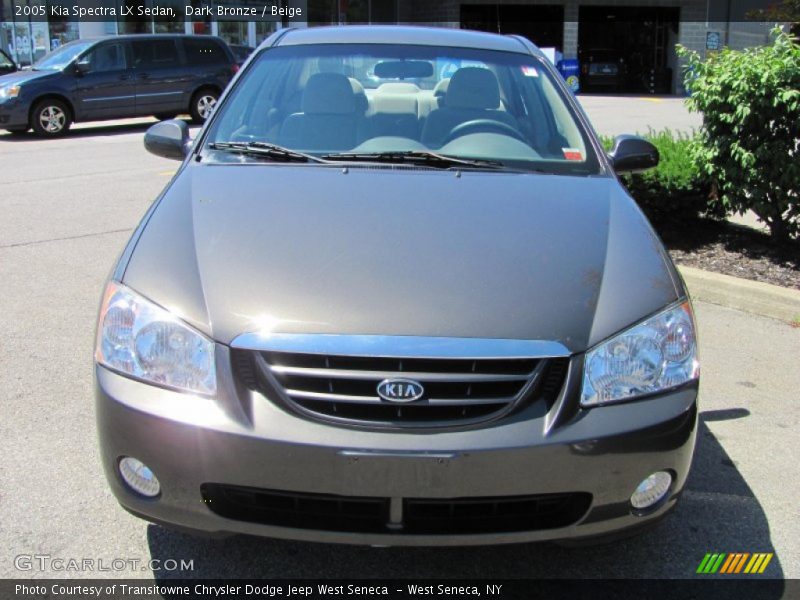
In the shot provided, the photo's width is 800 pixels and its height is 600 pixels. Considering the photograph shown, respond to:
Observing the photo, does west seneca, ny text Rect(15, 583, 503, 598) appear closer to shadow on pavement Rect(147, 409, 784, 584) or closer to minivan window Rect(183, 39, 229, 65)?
shadow on pavement Rect(147, 409, 784, 584)

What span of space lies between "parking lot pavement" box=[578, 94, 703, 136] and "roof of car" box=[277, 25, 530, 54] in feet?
30.6

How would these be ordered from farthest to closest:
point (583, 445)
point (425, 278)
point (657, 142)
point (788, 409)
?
point (657, 142) < point (788, 409) < point (425, 278) < point (583, 445)

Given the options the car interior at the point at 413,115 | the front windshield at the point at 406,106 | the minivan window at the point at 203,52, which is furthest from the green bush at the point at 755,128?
the minivan window at the point at 203,52

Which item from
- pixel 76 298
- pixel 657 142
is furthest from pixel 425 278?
pixel 657 142

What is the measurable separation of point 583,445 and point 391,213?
110 centimetres

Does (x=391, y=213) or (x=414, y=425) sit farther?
(x=391, y=213)

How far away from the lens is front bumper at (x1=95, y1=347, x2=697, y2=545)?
7.36ft

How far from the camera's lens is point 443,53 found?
4242 millimetres

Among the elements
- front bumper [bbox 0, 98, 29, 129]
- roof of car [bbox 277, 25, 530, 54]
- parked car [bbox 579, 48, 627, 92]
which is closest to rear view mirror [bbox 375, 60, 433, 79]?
roof of car [bbox 277, 25, 530, 54]

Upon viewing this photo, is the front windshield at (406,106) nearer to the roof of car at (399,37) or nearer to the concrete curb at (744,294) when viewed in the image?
the roof of car at (399,37)

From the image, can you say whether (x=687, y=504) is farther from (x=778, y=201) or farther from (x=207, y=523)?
(x=778, y=201)

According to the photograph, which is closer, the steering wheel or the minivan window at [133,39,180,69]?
the steering wheel

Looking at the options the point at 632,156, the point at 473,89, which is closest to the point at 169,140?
the point at 473,89

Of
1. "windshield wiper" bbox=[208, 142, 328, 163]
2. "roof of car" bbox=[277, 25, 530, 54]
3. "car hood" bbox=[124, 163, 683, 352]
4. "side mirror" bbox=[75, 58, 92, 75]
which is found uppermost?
"roof of car" bbox=[277, 25, 530, 54]
